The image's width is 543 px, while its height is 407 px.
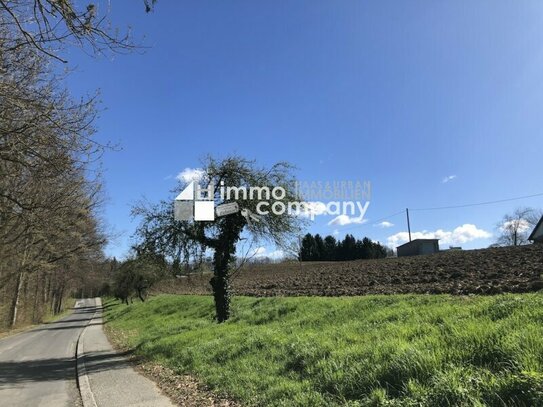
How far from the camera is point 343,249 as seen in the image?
318 feet

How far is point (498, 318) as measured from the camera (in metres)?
6.98

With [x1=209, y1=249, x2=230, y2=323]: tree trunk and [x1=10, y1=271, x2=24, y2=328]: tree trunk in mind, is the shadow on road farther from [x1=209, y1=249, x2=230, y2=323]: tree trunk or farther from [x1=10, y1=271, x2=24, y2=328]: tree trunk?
[x1=10, y1=271, x2=24, y2=328]: tree trunk

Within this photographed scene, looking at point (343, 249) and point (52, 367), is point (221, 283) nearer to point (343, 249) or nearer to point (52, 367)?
point (52, 367)

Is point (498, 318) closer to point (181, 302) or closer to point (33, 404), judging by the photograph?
point (33, 404)

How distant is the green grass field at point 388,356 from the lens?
4730 mm

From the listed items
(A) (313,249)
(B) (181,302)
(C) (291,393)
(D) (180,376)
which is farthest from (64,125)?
(A) (313,249)

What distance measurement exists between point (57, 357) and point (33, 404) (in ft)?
30.1

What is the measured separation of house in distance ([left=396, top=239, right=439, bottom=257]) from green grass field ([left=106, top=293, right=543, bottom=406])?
6463 centimetres

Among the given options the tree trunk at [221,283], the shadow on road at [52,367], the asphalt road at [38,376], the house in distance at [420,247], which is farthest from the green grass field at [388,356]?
the house in distance at [420,247]

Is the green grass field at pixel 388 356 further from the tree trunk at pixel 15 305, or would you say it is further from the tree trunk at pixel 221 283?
the tree trunk at pixel 15 305

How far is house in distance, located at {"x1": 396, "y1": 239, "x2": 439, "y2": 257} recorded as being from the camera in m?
73.4

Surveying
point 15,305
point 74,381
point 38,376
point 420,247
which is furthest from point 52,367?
point 420,247

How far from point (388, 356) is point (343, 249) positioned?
301 feet

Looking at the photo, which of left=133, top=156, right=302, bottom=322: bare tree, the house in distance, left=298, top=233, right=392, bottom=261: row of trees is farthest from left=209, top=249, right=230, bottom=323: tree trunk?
left=298, top=233, right=392, bottom=261: row of trees
